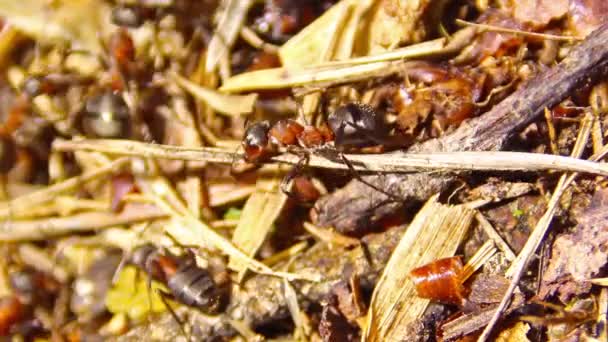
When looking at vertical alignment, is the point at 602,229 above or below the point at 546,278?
above

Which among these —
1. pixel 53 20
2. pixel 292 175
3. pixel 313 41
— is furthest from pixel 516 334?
pixel 53 20

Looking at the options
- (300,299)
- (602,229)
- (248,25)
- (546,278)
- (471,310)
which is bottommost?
(300,299)

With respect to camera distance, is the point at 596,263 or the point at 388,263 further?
the point at 388,263

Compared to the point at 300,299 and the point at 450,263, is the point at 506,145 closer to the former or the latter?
the point at 450,263

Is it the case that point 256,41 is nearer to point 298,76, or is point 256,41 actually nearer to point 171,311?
point 298,76

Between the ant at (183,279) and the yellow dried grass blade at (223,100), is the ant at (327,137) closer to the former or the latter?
the yellow dried grass blade at (223,100)

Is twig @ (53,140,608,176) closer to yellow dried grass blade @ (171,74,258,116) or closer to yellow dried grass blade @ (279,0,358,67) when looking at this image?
yellow dried grass blade @ (171,74,258,116)

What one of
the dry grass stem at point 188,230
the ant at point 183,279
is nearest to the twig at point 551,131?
the dry grass stem at point 188,230

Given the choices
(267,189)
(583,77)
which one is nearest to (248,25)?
(267,189)
